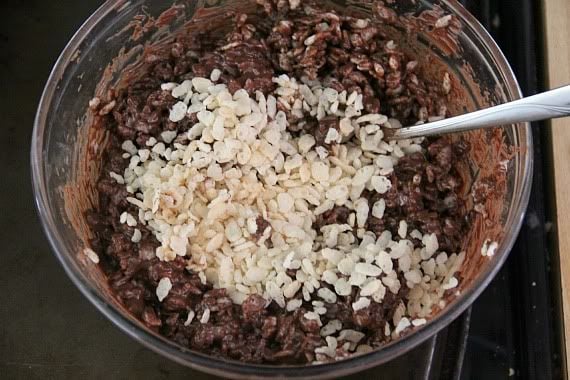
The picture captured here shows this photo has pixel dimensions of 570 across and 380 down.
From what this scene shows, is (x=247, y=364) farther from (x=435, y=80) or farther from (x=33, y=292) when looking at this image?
(x=435, y=80)

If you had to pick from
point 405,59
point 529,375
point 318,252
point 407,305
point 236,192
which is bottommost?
point 529,375

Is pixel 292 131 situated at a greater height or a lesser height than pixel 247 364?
greater

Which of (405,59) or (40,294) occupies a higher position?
(405,59)

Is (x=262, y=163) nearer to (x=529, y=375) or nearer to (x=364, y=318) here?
(x=364, y=318)

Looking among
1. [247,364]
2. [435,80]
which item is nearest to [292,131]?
[435,80]

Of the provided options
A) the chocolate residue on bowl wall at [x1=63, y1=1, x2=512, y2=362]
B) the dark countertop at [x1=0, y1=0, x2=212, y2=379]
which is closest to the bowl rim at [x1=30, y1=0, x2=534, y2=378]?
the chocolate residue on bowl wall at [x1=63, y1=1, x2=512, y2=362]

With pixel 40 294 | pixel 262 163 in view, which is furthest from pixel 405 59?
pixel 40 294

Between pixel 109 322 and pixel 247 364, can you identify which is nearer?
pixel 247 364
